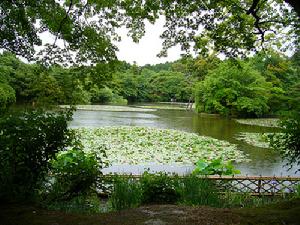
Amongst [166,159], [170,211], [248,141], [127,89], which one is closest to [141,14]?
[170,211]

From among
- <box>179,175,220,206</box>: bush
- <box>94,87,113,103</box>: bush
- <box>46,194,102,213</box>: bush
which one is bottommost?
<box>46,194,102,213</box>: bush

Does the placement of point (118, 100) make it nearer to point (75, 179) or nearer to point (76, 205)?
point (75, 179)

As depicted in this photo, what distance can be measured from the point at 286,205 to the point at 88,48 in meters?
5.57

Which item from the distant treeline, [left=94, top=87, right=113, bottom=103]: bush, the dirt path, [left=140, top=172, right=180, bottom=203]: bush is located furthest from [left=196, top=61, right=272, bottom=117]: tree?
the dirt path

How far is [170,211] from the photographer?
13.9ft

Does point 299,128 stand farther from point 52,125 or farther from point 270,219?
point 52,125

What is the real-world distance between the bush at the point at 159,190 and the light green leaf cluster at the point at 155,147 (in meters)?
5.62

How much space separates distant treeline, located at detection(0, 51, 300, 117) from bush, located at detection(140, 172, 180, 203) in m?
2.23

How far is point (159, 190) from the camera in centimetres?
636

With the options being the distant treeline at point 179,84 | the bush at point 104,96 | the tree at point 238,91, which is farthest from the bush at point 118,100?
the tree at point 238,91

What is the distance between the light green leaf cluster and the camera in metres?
13.9

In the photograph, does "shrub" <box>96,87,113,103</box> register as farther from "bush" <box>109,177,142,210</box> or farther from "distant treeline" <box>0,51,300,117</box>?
"bush" <box>109,177,142,210</box>

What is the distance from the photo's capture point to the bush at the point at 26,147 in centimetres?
420

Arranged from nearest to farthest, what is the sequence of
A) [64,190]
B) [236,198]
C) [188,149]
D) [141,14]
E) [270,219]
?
[270,219] → [64,190] → [236,198] → [141,14] → [188,149]
